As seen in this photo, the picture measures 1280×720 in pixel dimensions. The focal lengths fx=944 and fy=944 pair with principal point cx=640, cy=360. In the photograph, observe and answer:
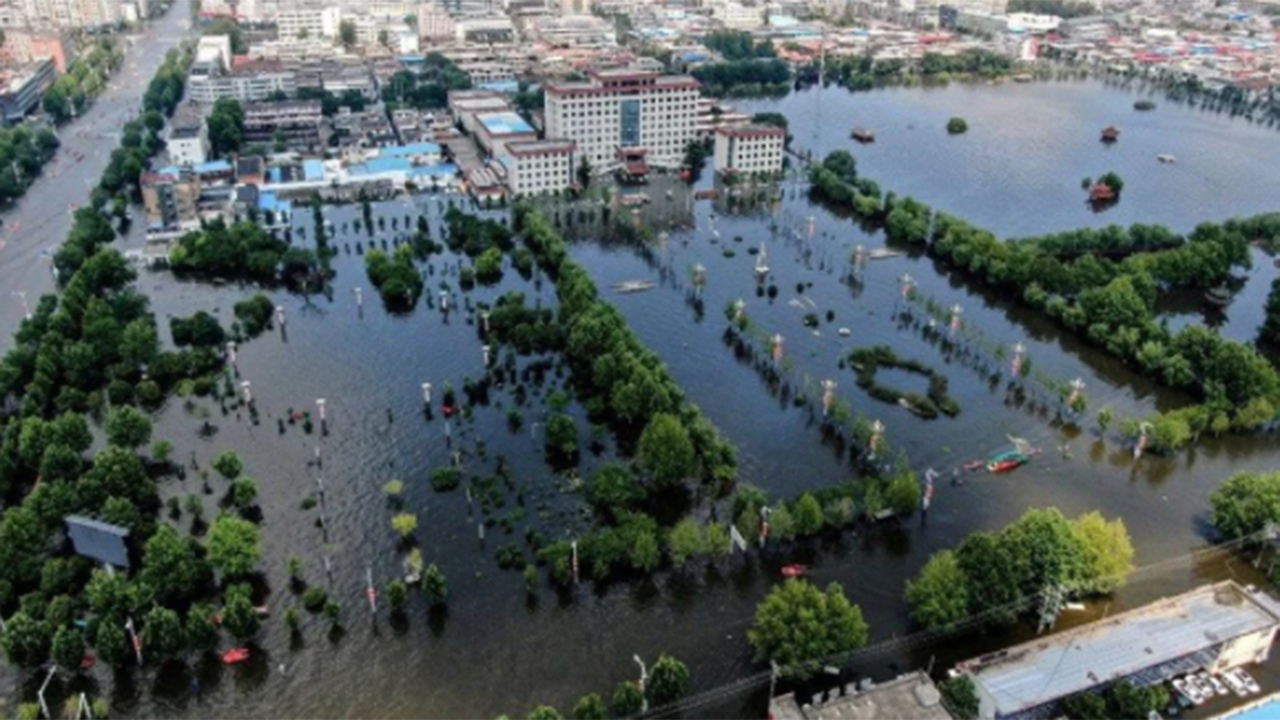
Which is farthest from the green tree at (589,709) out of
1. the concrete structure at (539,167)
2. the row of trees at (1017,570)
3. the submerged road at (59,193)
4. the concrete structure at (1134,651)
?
the concrete structure at (539,167)

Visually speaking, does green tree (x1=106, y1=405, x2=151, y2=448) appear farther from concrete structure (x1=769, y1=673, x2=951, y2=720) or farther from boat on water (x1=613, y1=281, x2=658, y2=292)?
concrete structure (x1=769, y1=673, x2=951, y2=720)

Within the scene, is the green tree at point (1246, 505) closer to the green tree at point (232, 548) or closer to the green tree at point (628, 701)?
the green tree at point (628, 701)

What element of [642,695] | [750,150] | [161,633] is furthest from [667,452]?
[750,150]

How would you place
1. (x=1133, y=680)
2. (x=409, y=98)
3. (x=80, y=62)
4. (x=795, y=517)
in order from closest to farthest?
1. (x=1133, y=680)
2. (x=795, y=517)
3. (x=409, y=98)
4. (x=80, y=62)

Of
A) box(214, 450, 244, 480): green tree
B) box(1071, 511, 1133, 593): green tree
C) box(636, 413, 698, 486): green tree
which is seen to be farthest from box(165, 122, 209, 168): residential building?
box(1071, 511, 1133, 593): green tree

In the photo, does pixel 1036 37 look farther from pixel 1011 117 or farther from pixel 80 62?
pixel 80 62

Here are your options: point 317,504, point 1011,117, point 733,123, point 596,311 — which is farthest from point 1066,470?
point 1011,117

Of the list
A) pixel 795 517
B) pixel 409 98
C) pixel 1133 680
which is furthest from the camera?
pixel 409 98

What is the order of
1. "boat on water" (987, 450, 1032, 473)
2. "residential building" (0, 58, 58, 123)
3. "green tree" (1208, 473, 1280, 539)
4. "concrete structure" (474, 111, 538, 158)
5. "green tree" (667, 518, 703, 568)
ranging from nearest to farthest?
1. "green tree" (667, 518, 703, 568)
2. "green tree" (1208, 473, 1280, 539)
3. "boat on water" (987, 450, 1032, 473)
4. "concrete structure" (474, 111, 538, 158)
5. "residential building" (0, 58, 58, 123)
